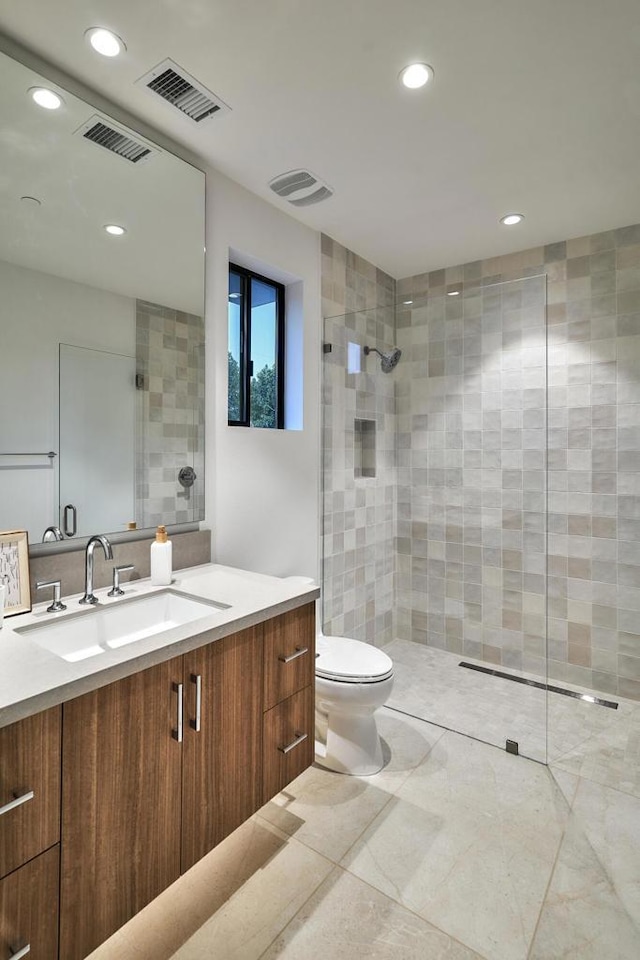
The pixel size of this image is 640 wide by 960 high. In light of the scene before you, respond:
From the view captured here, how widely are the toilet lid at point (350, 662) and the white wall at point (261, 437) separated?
1.39 feet

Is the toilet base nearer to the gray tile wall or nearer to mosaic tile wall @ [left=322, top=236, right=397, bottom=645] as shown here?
mosaic tile wall @ [left=322, top=236, right=397, bottom=645]

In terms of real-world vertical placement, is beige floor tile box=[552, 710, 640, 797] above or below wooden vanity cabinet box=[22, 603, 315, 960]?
below

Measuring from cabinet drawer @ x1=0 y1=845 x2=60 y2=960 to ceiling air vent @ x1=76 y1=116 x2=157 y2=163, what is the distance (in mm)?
1970

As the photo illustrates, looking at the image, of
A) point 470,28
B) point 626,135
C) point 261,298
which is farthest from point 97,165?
point 626,135

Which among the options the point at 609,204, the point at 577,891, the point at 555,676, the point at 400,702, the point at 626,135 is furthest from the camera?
the point at 555,676

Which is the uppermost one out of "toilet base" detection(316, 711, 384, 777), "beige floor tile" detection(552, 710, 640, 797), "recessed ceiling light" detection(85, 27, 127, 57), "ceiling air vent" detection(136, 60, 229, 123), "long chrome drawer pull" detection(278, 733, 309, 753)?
"ceiling air vent" detection(136, 60, 229, 123)

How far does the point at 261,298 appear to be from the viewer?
2.54 m

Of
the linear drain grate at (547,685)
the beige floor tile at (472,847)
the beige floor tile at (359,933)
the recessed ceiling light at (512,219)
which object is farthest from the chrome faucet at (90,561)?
the recessed ceiling light at (512,219)

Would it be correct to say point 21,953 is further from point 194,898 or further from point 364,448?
point 364,448

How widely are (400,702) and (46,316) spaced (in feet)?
7.69

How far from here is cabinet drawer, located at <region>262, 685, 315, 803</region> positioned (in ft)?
4.90

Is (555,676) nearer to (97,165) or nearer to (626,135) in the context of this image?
(626,135)

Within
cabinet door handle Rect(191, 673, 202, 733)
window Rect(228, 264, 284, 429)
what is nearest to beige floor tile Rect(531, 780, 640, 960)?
cabinet door handle Rect(191, 673, 202, 733)

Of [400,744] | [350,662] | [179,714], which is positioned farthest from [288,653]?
[400,744]
